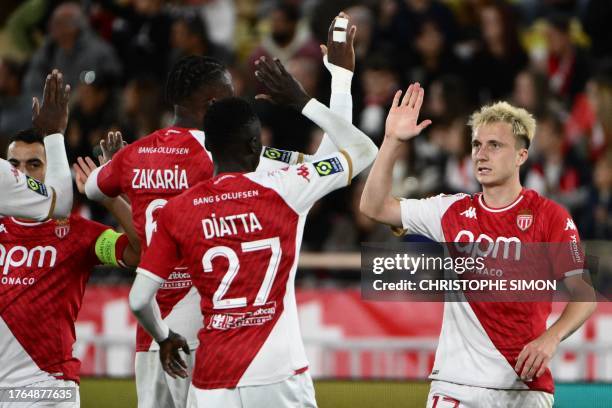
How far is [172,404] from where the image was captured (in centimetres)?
620

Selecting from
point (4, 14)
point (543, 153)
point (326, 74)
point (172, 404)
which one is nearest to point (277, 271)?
point (172, 404)

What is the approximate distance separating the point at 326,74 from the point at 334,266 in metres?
2.73

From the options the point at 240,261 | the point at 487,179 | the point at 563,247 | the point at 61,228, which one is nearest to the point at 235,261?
the point at 240,261

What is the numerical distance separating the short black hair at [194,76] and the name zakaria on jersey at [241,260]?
93 centimetres

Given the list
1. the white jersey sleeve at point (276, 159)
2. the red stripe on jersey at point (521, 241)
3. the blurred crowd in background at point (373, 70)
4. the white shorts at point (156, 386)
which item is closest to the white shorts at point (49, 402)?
the white shorts at point (156, 386)

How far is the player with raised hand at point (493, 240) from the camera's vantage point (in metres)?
5.60

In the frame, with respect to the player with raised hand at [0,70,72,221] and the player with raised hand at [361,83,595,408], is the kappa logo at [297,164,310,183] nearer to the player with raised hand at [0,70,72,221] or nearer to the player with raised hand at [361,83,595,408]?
the player with raised hand at [361,83,595,408]

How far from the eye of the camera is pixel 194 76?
19.7ft

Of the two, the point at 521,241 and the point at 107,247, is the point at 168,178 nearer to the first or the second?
the point at 107,247

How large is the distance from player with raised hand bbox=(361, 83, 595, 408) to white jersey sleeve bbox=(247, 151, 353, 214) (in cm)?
43

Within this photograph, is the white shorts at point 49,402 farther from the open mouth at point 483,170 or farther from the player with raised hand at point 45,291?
the open mouth at point 483,170

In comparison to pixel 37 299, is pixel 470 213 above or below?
above

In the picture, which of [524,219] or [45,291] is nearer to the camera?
[524,219]

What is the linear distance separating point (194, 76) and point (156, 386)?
175 cm
